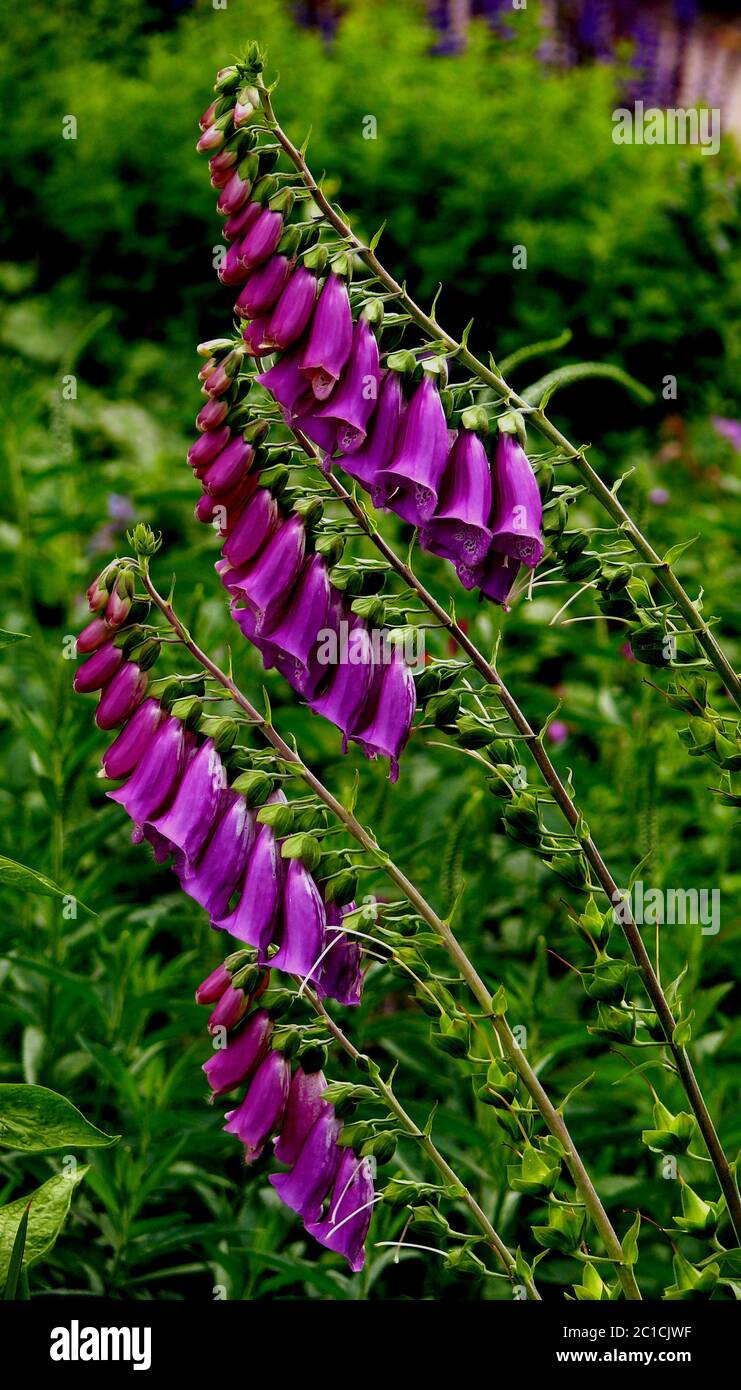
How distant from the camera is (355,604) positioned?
1.07m

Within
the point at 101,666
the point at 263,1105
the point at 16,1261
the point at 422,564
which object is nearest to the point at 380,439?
the point at 101,666

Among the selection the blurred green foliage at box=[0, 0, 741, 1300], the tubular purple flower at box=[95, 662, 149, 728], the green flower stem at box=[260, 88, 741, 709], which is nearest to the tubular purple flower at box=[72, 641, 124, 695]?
the tubular purple flower at box=[95, 662, 149, 728]

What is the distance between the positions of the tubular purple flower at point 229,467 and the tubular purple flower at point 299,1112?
1.42 feet

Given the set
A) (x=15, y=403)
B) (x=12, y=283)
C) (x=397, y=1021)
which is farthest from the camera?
(x=12, y=283)

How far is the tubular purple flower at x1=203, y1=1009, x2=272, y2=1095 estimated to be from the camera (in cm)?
107

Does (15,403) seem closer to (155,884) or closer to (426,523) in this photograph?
(155,884)

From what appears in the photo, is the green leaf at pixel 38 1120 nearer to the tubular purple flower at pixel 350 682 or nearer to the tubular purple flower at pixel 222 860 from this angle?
the tubular purple flower at pixel 222 860

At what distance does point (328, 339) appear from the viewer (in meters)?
1.01

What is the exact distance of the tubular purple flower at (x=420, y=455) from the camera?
1.04m

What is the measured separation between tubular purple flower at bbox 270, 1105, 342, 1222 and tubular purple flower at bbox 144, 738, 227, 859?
0.76 ft

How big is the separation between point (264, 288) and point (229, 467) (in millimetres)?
126

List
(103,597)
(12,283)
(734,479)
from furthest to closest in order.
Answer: (12,283) → (734,479) → (103,597)
